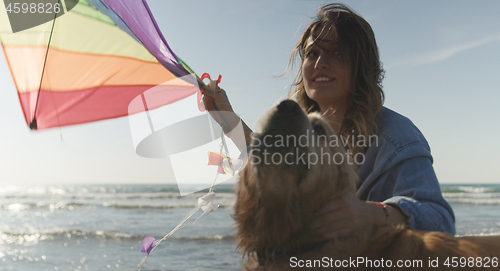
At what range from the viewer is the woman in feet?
6.06

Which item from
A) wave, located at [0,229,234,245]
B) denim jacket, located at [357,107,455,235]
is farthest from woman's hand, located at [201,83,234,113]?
wave, located at [0,229,234,245]

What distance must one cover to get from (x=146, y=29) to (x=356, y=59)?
2.00 metres

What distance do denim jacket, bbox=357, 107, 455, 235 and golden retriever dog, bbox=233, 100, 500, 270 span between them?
0.22m

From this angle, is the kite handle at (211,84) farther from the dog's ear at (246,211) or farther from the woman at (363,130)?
the dog's ear at (246,211)

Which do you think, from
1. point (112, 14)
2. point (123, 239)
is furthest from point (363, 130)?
point (123, 239)

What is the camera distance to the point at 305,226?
1.84 metres

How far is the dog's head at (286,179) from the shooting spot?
182 centimetres

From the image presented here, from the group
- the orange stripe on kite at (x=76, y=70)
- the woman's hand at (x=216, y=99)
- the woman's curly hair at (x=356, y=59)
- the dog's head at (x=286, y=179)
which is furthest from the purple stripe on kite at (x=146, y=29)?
the dog's head at (x=286, y=179)

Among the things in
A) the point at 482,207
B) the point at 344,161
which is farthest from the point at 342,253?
the point at 482,207

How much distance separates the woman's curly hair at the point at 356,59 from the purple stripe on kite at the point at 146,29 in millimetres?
1322

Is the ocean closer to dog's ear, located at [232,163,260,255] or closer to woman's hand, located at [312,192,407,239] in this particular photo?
dog's ear, located at [232,163,260,255]

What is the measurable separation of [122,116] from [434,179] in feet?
8.94

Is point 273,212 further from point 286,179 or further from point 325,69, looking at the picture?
point 325,69

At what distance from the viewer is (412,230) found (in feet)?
5.82
